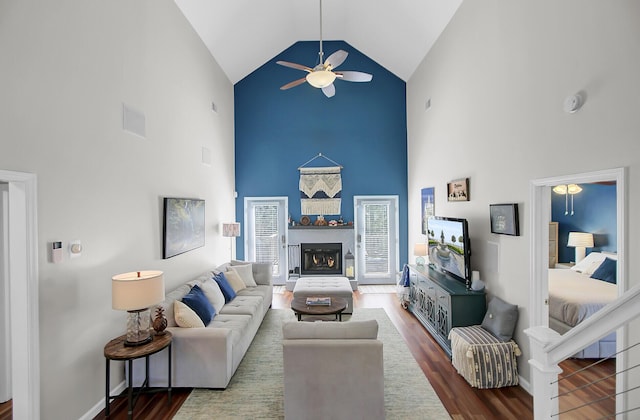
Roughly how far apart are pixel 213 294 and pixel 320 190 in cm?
380

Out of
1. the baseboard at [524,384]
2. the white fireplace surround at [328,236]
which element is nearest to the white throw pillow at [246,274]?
the white fireplace surround at [328,236]

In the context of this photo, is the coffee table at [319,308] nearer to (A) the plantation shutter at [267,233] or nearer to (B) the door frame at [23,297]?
(B) the door frame at [23,297]

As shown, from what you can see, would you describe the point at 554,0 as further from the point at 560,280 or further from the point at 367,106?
the point at 367,106

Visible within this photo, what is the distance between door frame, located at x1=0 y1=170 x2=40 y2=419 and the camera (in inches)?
89.3

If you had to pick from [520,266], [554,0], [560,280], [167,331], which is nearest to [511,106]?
[554,0]

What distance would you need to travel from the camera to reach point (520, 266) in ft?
11.1

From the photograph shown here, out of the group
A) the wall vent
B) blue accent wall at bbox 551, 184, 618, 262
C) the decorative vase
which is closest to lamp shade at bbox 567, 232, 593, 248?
blue accent wall at bbox 551, 184, 618, 262

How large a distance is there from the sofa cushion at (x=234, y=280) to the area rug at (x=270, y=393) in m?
1.24

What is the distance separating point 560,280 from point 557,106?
305 cm

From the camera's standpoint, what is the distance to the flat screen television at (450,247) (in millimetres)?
4105

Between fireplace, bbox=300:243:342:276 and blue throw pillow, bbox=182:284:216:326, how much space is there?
358cm

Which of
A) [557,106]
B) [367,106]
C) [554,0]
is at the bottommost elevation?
[557,106]

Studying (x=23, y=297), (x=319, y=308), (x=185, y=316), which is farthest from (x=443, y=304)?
(x=23, y=297)

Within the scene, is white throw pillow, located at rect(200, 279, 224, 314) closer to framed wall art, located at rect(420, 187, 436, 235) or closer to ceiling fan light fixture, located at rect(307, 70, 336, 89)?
ceiling fan light fixture, located at rect(307, 70, 336, 89)
